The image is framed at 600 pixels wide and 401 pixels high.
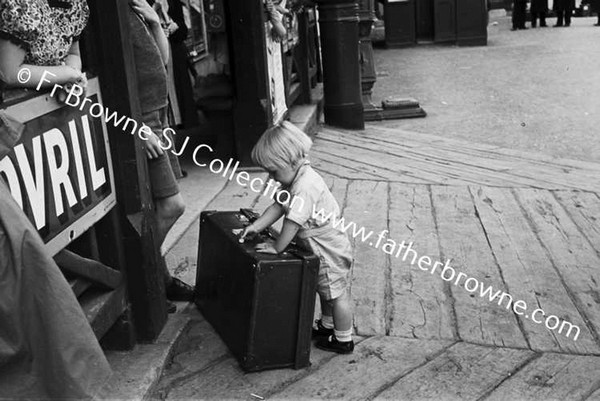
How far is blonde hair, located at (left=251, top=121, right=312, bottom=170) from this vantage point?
345cm

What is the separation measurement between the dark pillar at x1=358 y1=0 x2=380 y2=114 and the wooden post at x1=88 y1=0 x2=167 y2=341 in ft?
21.4

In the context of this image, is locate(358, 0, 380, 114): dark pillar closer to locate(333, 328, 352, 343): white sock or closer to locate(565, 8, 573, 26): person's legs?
locate(333, 328, 352, 343): white sock

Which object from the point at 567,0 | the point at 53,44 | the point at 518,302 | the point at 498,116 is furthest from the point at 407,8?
the point at 53,44

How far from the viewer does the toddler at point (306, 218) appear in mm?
3441

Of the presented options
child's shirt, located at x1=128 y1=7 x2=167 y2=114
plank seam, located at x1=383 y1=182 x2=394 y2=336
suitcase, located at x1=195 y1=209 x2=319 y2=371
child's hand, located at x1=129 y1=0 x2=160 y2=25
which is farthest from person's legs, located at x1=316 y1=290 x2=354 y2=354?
child's hand, located at x1=129 y1=0 x2=160 y2=25

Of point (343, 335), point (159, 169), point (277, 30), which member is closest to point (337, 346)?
point (343, 335)

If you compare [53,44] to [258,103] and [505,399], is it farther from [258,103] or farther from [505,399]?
[258,103]

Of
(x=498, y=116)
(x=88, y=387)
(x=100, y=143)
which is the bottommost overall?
(x=498, y=116)

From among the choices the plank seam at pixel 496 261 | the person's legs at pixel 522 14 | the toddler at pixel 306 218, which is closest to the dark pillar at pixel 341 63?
the plank seam at pixel 496 261

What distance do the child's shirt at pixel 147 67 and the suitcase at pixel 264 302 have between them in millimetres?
653

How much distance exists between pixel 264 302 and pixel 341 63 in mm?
5640

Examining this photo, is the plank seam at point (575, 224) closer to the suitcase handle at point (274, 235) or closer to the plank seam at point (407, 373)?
the plank seam at point (407, 373)

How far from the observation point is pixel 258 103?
6465mm

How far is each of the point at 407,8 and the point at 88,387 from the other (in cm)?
1705
